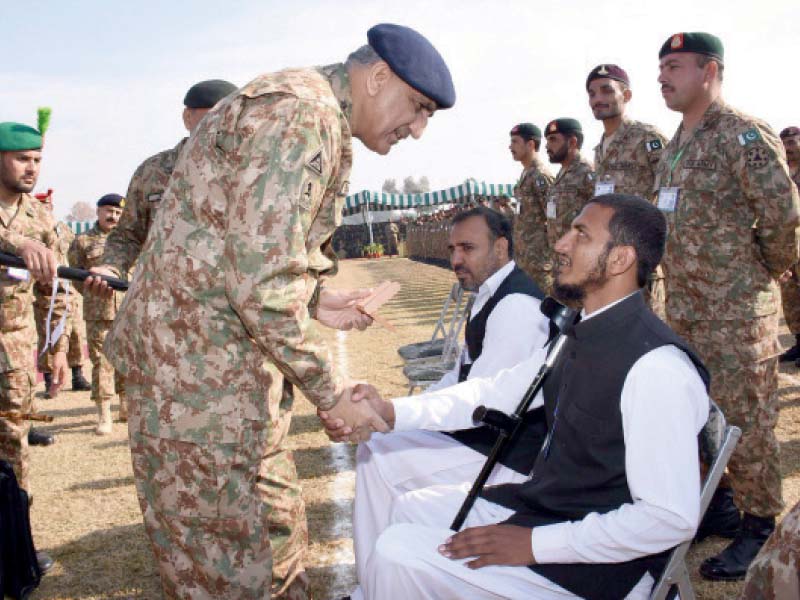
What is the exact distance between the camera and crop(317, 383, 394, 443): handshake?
2326mm

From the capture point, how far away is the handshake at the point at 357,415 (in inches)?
91.6

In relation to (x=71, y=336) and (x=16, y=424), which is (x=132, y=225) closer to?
(x=16, y=424)

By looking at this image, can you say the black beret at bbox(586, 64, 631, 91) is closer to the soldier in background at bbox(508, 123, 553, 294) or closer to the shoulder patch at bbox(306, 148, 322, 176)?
the soldier in background at bbox(508, 123, 553, 294)

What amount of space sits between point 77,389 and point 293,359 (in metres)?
8.35

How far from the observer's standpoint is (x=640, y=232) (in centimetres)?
240

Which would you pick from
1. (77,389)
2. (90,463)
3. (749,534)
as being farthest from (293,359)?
(77,389)

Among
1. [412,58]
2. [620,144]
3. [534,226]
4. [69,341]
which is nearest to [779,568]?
[412,58]

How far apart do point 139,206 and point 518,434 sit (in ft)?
8.70

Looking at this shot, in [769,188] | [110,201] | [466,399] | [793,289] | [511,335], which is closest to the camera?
[466,399]

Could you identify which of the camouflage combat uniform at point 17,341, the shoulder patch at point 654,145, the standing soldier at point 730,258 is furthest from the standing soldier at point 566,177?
the camouflage combat uniform at point 17,341

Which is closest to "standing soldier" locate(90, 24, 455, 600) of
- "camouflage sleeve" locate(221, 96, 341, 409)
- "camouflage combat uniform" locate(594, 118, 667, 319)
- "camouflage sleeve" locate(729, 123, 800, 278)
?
"camouflage sleeve" locate(221, 96, 341, 409)

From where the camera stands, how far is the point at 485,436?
330 centimetres

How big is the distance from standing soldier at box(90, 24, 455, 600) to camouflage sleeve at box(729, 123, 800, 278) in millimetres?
2204

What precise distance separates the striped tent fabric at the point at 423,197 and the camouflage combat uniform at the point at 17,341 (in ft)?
116
